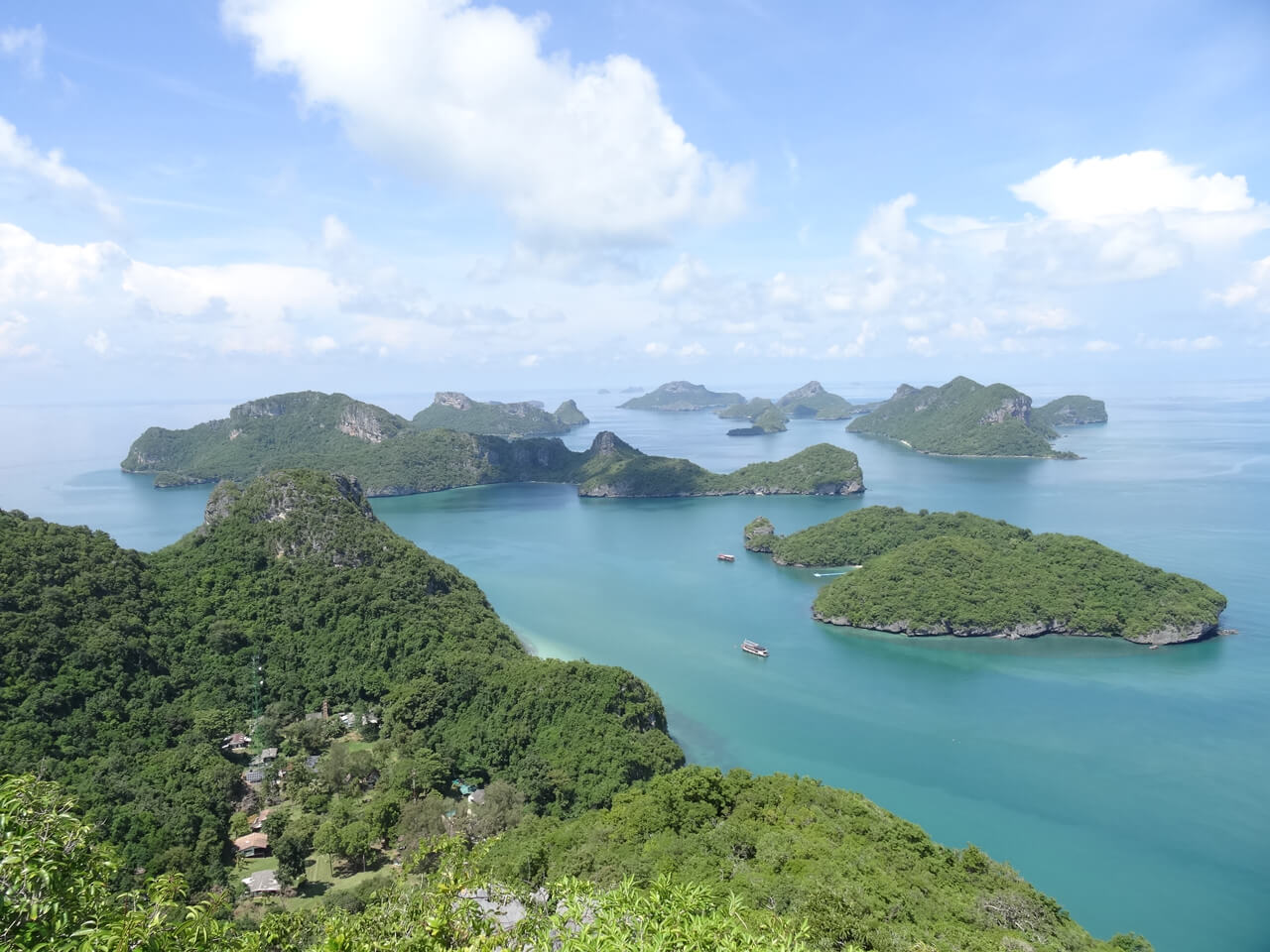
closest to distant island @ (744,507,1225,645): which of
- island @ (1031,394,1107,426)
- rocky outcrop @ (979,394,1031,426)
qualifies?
rocky outcrop @ (979,394,1031,426)

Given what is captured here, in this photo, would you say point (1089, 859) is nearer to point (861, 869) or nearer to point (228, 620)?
point (861, 869)

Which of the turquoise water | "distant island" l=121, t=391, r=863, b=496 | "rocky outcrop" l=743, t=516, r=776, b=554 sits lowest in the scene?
the turquoise water

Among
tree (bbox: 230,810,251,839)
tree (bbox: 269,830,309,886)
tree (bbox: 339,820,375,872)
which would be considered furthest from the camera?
tree (bbox: 230,810,251,839)

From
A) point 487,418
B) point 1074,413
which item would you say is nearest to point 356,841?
point 487,418

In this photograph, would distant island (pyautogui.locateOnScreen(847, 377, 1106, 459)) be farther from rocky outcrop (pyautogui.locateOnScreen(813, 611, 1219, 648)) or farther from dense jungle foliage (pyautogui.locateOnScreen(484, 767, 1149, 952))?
dense jungle foliage (pyautogui.locateOnScreen(484, 767, 1149, 952))

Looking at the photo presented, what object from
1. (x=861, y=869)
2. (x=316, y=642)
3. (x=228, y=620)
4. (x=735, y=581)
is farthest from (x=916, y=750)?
Result: (x=228, y=620)

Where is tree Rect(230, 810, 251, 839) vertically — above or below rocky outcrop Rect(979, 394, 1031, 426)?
below

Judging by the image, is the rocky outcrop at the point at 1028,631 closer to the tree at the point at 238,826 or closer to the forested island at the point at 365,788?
the forested island at the point at 365,788
